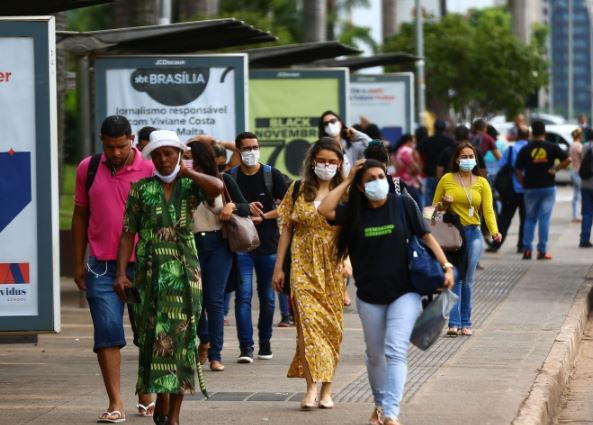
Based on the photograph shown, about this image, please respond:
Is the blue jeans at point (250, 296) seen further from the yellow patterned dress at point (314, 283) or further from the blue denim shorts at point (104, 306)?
the blue denim shorts at point (104, 306)

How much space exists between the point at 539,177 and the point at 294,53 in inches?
145

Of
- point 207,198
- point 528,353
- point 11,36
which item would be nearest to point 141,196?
point 207,198

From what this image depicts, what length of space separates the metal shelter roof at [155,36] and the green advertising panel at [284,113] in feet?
8.44

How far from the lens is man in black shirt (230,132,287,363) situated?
1201 cm

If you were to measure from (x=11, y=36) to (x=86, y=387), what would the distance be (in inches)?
93.2

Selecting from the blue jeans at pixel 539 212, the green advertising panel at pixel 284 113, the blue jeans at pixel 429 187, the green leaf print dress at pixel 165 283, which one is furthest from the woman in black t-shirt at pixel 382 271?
the blue jeans at pixel 429 187

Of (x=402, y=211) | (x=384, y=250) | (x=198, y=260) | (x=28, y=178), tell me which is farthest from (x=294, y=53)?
(x=384, y=250)

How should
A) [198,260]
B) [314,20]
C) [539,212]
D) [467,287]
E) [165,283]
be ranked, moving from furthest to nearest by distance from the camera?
[314,20] < [539,212] < [467,287] < [198,260] < [165,283]

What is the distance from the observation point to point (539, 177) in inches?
813

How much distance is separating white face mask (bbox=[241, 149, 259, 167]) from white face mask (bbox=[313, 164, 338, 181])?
2263mm

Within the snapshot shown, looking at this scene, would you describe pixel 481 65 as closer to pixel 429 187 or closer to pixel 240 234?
pixel 429 187

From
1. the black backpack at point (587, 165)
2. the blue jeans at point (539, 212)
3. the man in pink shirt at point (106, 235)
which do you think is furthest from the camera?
the black backpack at point (587, 165)

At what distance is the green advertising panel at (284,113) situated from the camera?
19359 mm

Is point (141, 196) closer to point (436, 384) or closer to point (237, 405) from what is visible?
point (237, 405)
